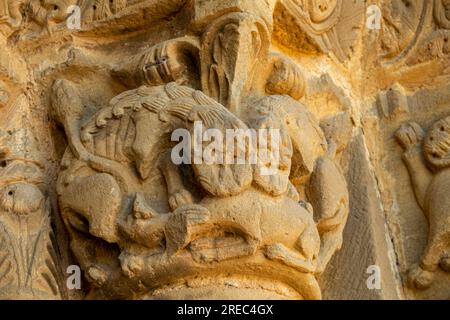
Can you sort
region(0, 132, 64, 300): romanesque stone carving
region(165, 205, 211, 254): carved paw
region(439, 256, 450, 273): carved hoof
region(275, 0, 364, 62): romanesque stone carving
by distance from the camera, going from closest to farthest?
1. region(165, 205, 211, 254): carved paw
2. region(0, 132, 64, 300): romanesque stone carving
3. region(439, 256, 450, 273): carved hoof
4. region(275, 0, 364, 62): romanesque stone carving

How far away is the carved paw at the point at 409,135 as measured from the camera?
2842 millimetres

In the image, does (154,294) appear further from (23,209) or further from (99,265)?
(23,209)

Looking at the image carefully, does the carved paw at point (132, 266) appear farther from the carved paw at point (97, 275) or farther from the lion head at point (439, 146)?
the lion head at point (439, 146)

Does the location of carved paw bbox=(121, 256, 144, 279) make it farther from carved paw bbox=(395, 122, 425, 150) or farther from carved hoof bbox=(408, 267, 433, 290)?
carved paw bbox=(395, 122, 425, 150)

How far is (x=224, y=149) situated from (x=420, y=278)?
2.22 ft

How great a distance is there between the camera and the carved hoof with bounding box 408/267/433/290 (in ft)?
8.75

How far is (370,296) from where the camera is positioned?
261 centimetres

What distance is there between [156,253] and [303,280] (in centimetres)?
34

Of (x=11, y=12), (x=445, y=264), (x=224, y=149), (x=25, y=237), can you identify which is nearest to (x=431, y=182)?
(x=445, y=264)

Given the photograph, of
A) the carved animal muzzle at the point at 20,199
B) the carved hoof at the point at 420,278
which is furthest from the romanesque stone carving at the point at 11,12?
the carved hoof at the point at 420,278

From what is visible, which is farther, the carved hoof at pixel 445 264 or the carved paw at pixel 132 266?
the carved hoof at pixel 445 264

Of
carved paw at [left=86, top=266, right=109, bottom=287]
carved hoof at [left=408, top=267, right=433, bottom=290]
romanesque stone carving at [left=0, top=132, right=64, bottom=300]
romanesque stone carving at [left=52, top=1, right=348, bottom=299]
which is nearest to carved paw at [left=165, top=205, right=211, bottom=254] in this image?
romanesque stone carving at [left=52, top=1, right=348, bottom=299]

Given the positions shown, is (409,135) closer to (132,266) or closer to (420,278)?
(420,278)

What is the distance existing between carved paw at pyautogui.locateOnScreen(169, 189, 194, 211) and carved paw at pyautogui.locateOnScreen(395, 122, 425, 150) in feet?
2.46
